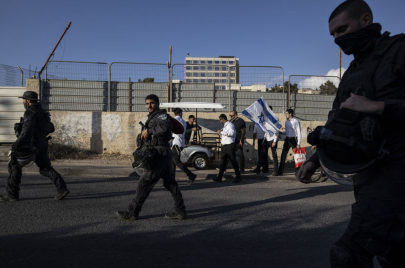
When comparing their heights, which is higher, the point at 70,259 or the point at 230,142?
the point at 230,142

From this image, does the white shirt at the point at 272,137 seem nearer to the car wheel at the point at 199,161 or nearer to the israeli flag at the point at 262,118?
the israeli flag at the point at 262,118

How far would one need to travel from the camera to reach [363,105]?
77.9 inches

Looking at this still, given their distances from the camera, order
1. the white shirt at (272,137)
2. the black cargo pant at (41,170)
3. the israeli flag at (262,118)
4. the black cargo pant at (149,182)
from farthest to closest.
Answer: the israeli flag at (262,118) → the white shirt at (272,137) → the black cargo pant at (41,170) → the black cargo pant at (149,182)

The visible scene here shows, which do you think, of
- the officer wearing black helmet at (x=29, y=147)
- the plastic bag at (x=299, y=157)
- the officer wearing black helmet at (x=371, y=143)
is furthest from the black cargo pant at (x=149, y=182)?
the plastic bag at (x=299, y=157)

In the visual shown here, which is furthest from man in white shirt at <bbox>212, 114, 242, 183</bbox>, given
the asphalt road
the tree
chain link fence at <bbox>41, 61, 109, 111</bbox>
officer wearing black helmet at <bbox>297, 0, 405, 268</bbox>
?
officer wearing black helmet at <bbox>297, 0, 405, 268</bbox>

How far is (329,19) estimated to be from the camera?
226 centimetres

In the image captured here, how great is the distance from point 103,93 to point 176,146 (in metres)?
5.95

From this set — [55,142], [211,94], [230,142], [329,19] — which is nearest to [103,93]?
[55,142]

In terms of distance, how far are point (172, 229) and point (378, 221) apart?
325 cm

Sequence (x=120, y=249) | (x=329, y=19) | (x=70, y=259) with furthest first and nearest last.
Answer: (x=120, y=249) < (x=70, y=259) < (x=329, y=19)

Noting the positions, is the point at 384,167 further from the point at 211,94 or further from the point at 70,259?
the point at 211,94

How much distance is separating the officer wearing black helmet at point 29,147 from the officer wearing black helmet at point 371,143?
5.40 m

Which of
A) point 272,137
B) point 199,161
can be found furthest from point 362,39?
point 199,161

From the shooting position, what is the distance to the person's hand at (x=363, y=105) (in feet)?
6.40
